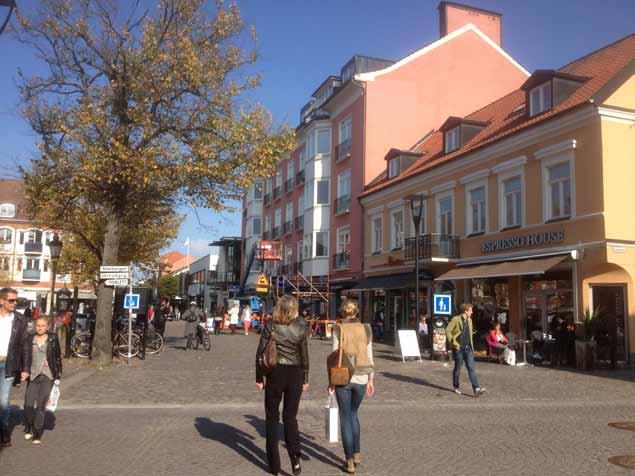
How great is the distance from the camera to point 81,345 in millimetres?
18750

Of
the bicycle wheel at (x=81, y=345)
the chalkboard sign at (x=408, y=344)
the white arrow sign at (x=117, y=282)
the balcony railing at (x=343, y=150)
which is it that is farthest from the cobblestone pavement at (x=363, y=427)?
the balcony railing at (x=343, y=150)

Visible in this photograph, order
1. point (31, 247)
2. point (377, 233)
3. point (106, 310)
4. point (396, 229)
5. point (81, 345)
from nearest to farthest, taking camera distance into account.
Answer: point (106, 310) → point (81, 345) → point (396, 229) → point (377, 233) → point (31, 247)

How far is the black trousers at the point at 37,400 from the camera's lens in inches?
298

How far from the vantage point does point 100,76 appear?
17.4 m

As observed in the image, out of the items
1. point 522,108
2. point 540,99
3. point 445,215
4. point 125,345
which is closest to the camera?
point 125,345

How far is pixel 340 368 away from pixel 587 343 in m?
12.9

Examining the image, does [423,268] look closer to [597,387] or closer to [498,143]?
[498,143]

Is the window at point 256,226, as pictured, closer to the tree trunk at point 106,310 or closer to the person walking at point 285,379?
the tree trunk at point 106,310

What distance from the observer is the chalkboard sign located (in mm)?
18266

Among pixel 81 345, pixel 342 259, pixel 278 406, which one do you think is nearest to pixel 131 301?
pixel 81 345

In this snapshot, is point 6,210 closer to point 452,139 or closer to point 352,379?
point 452,139

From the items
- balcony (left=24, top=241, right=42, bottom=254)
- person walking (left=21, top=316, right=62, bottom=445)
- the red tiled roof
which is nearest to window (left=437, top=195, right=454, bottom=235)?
the red tiled roof

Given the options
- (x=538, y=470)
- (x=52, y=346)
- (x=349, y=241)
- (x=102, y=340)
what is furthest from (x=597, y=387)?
(x=349, y=241)

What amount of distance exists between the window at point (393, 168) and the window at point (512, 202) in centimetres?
923
